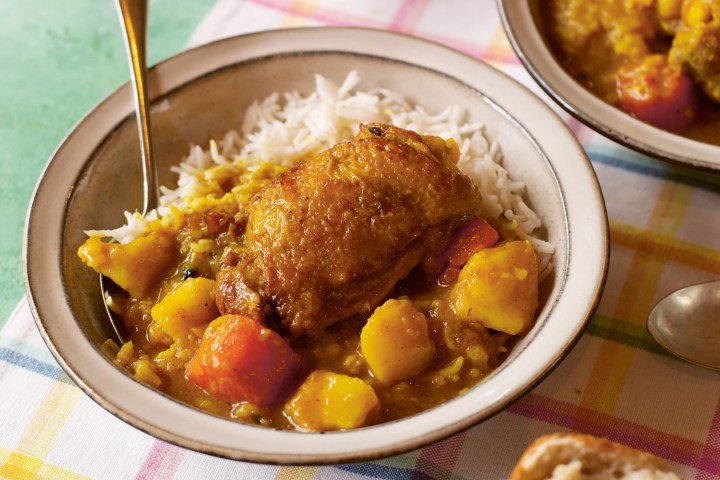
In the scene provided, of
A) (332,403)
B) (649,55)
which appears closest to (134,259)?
(332,403)

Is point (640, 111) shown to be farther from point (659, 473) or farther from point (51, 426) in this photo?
point (51, 426)

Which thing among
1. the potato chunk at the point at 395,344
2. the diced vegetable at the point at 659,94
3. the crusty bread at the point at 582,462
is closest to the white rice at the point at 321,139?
the potato chunk at the point at 395,344

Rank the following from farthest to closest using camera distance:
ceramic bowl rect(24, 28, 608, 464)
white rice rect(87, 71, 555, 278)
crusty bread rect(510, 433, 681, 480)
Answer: white rice rect(87, 71, 555, 278)
ceramic bowl rect(24, 28, 608, 464)
crusty bread rect(510, 433, 681, 480)

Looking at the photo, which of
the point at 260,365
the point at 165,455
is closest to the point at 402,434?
the point at 260,365

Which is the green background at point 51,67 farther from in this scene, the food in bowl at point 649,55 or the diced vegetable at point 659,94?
the diced vegetable at point 659,94

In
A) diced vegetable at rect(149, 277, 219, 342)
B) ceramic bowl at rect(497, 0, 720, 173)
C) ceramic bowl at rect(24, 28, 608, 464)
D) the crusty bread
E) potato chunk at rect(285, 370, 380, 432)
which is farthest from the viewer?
ceramic bowl at rect(497, 0, 720, 173)

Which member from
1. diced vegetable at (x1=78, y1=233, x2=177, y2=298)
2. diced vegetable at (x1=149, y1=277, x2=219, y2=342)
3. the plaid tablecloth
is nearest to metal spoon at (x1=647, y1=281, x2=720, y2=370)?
the plaid tablecloth

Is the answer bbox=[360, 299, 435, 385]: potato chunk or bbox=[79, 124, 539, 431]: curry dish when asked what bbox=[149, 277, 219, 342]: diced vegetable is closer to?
bbox=[79, 124, 539, 431]: curry dish

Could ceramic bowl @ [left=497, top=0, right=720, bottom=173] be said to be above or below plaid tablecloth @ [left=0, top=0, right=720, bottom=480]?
above
